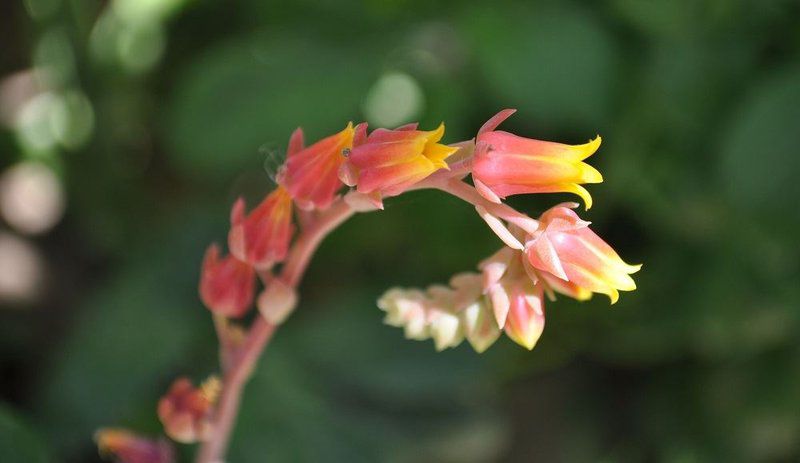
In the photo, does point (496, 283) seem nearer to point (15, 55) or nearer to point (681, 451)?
Result: point (681, 451)

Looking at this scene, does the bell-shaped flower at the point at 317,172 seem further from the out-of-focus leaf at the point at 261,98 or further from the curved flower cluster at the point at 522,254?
the out-of-focus leaf at the point at 261,98

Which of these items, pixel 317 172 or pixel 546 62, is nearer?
pixel 317 172

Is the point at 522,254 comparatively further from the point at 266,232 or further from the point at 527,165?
the point at 266,232

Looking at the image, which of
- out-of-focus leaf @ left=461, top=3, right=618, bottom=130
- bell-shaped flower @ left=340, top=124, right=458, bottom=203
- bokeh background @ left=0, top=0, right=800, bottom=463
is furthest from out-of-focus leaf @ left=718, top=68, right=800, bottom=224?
bell-shaped flower @ left=340, top=124, right=458, bottom=203

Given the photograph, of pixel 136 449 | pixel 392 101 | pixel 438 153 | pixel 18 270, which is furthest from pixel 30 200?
pixel 438 153

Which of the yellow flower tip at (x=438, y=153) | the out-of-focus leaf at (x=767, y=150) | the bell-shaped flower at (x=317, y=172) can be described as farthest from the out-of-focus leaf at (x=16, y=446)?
the out-of-focus leaf at (x=767, y=150)

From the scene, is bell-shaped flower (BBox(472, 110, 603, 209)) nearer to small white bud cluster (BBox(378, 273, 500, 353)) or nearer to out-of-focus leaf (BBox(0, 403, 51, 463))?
small white bud cluster (BBox(378, 273, 500, 353))

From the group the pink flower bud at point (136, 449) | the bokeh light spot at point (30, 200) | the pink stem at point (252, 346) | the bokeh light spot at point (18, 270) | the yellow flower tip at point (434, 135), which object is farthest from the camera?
the bokeh light spot at point (30, 200)

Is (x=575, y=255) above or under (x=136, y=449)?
above
